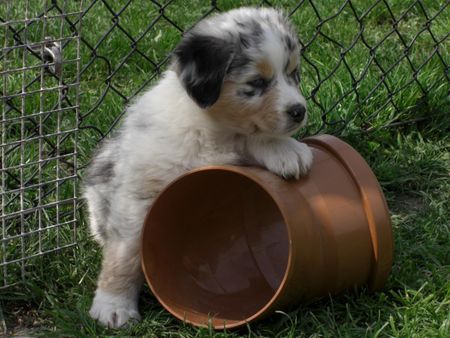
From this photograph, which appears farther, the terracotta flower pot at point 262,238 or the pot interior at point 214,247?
the pot interior at point 214,247

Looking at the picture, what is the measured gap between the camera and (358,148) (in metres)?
5.11

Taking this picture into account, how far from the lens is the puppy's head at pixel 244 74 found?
3.75 metres

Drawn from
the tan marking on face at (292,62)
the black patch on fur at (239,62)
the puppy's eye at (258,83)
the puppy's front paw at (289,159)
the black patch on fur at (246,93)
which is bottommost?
the puppy's front paw at (289,159)

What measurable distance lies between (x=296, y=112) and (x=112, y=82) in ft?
6.93

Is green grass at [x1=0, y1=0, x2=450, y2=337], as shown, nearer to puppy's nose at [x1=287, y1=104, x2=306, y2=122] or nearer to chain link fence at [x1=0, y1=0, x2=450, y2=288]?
chain link fence at [x1=0, y1=0, x2=450, y2=288]

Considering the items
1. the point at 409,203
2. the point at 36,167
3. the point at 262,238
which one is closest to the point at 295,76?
the point at 262,238

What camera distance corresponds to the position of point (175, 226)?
13.6 ft

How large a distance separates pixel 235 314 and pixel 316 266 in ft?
1.59

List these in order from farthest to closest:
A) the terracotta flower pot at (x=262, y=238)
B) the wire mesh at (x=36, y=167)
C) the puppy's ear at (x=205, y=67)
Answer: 1. the wire mesh at (x=36, y=167)
2. the puppy's ear at (x=205, y=67)
3. the terracotta flower pot at (x=262, y=238)

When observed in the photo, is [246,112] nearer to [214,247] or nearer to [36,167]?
[214,247]

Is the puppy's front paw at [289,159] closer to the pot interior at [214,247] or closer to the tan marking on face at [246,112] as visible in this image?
the tan marking on face at [246,112]

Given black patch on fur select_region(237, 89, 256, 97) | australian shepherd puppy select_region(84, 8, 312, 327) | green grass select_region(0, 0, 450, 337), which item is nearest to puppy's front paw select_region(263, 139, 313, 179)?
australian shepherd puppy select_region(84, 8, 312, 327)

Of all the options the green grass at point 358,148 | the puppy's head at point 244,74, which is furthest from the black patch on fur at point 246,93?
the green grass at point 358,148

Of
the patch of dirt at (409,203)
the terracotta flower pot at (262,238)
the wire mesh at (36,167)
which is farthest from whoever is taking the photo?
the patch of dirt at (409,203)
